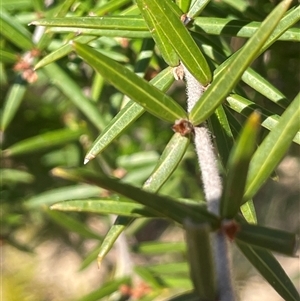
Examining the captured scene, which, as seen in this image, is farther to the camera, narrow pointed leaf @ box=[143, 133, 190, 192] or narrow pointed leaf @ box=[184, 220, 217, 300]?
narrow pointed leaf @ box=[143, 133, 190, 192]

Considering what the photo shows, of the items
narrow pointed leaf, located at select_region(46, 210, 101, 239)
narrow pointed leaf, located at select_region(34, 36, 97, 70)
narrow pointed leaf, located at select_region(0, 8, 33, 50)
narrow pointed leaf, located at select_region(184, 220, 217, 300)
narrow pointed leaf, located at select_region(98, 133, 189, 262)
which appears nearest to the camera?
narrow pointed leaf, located at select_region(184, 220, 217, 300)

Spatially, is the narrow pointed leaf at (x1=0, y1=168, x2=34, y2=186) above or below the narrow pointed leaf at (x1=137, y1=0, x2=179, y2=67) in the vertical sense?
below

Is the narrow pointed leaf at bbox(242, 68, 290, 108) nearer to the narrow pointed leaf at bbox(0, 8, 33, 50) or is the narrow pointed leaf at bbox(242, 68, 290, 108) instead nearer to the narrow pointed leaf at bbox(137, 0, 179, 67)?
the narrow pointed leaf at bbox(137, 0, 179, 67)

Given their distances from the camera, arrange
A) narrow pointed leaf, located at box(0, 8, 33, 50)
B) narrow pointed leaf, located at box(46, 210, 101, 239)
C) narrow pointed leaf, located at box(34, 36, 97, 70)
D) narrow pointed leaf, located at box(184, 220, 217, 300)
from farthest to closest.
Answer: narrow pointed leaf, located at box(46, 210, 101, 239) → narrow pointed leaf, located at box(0, 8, 33, 50) → narrow pointed leaf, located at box(34, 36, 97, 70) → narrow pointed leaf, located at box(184, 220, 217, 300)

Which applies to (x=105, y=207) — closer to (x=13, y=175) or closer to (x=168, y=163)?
(x=168, y=163)

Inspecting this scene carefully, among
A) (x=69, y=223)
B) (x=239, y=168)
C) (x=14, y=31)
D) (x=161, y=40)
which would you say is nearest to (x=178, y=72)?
(x=161, y=40)

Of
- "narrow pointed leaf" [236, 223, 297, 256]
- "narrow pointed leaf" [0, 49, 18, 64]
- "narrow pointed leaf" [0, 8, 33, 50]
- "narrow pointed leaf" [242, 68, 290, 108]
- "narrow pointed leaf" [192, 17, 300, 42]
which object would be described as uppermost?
"narrow pointed leaf" [0, 8, 33, 50]

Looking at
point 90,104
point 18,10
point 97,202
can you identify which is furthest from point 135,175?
point 97,202

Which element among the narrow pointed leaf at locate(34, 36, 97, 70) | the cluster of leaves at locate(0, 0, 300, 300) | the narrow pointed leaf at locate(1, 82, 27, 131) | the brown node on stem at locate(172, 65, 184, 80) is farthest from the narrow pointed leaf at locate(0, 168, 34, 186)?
the brown node on stem at locate(172, 65, 184, 80)
